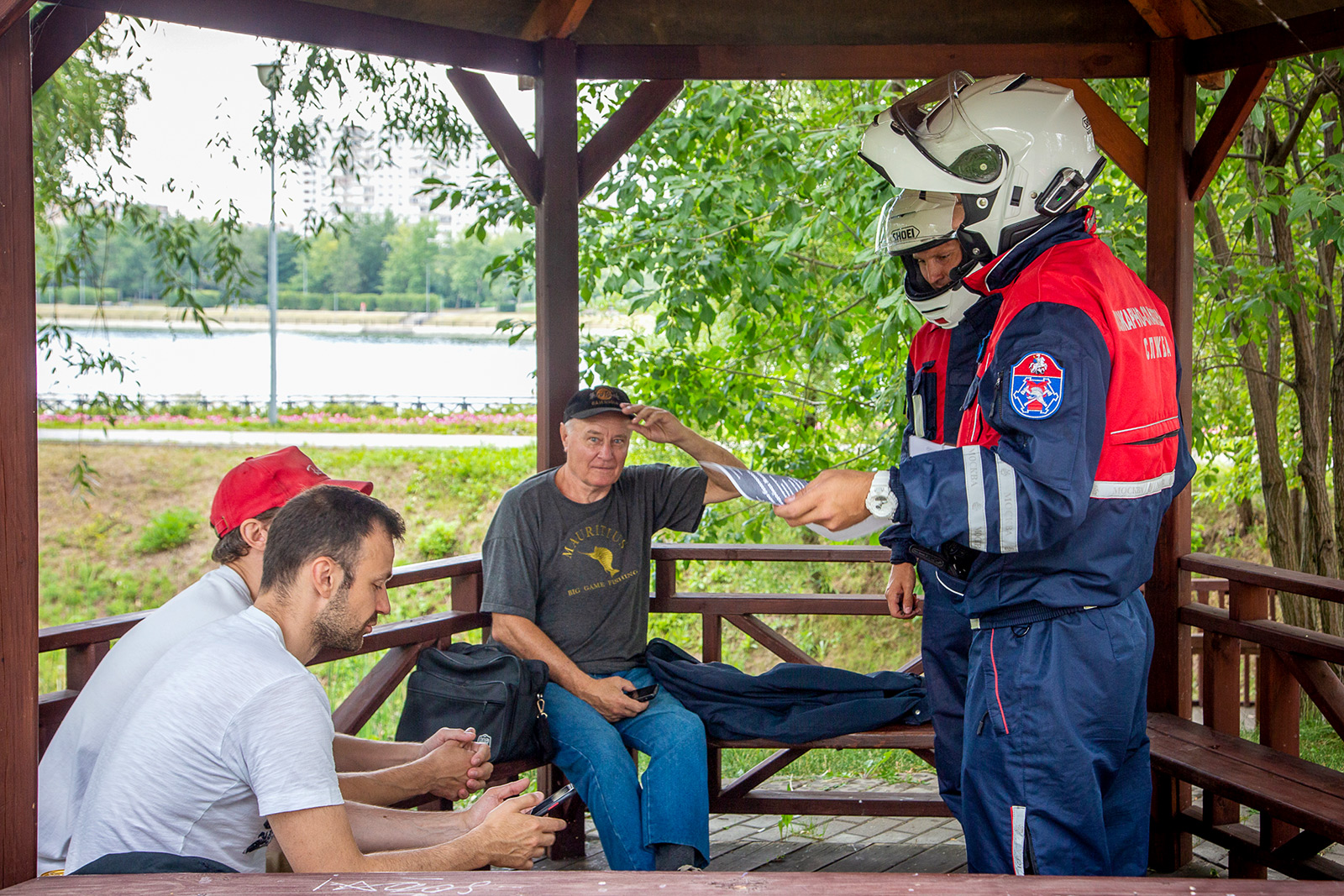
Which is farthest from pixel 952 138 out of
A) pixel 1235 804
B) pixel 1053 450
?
pixel 1235 804

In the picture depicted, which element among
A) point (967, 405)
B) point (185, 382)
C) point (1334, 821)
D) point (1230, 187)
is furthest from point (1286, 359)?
point (185, 382)

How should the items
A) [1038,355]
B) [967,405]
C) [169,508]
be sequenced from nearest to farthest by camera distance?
1. [1038,355]
2. [967,405]
3. [169,508]

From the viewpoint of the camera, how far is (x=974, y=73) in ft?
11.7

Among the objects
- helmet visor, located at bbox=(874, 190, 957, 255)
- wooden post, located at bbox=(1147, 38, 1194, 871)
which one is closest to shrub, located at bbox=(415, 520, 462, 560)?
wooden post, located at bbox=(1147, 38, 1194, 871)

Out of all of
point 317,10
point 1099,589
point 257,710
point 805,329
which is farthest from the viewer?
point 805,329

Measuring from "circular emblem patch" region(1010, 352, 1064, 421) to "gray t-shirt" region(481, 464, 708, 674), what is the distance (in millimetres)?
1751

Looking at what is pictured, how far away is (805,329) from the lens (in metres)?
6.08

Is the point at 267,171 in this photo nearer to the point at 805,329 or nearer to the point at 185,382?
the point at 805,329

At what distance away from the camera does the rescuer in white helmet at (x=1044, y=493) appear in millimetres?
1914

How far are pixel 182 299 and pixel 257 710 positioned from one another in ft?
13.8

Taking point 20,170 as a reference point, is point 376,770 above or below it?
below

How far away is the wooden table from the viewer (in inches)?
57.9

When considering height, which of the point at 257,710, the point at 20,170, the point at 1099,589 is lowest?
the point at 257,710

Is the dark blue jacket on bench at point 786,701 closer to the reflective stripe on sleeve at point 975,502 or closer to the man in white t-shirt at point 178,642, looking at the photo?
the man in white t-shirt at point 178,642
